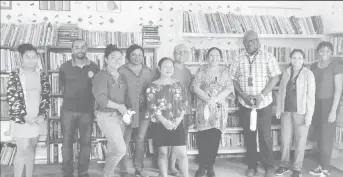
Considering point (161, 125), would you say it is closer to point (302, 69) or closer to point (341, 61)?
point (302, 69)

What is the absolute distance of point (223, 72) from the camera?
3.26 m

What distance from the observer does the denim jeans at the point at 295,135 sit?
331 cm

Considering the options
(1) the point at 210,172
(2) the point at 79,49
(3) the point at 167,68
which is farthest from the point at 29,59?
(1) the point at 210,172

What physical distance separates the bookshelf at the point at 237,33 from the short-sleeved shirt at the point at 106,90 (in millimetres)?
1120

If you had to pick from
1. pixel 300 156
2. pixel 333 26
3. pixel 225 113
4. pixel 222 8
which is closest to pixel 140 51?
pixel 225 113

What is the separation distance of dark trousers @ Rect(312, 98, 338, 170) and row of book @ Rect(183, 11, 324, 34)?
111 cm

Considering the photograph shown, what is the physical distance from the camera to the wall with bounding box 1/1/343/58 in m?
3.84

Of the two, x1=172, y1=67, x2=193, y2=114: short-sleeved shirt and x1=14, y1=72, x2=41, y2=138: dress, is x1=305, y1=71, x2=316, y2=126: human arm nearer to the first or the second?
x1=172, y1=67, x2=193, y2=114: short-sleeved shirt

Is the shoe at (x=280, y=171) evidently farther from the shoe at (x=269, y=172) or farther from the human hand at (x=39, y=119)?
the human hand at (x=39, y=119)

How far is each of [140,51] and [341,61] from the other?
87.1 inches

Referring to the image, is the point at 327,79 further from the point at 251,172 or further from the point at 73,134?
the point at 73,134

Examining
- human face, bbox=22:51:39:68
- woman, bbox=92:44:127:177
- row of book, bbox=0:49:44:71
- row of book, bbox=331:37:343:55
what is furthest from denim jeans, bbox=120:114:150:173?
row of book, bbox=331:37:343:55

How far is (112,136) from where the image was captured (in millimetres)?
2918

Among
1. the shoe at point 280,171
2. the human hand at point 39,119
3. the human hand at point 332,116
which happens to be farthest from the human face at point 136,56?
the human hand at point 332,116
